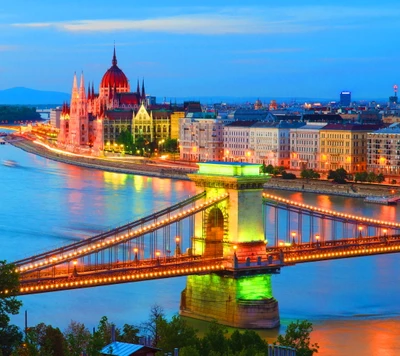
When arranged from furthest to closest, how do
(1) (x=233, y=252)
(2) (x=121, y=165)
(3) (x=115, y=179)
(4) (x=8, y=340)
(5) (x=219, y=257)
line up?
(2) (x=121, y=165) < (3) (x=115, y=179) < (5) (x=219, y=257) < (1) (x=233, y=252) < (4) (x=8, y=340)

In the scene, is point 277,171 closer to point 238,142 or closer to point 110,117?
point 238,142

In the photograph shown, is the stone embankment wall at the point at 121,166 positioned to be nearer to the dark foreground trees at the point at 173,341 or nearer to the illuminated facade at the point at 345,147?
the illuminated facade at the point at 345,147

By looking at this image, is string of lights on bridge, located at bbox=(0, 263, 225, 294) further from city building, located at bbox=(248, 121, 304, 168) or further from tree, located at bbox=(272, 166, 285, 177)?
city building, located at bbox=(248, 121, 304, 168)

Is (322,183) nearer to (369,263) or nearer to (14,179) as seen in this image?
(14,179)

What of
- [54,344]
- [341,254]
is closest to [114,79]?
[341,254]

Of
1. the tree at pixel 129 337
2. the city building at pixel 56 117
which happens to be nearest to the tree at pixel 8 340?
the tree at pixel 129 337

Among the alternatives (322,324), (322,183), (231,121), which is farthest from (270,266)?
(231,121)
